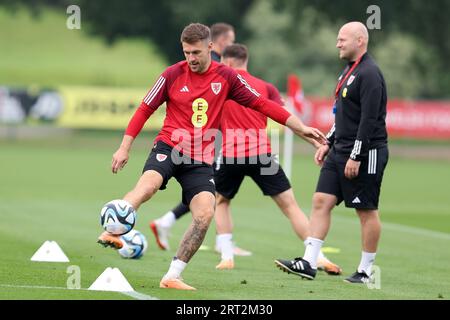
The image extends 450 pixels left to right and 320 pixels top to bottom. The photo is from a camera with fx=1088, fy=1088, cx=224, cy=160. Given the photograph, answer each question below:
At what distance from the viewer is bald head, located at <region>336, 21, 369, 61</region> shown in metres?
10.8

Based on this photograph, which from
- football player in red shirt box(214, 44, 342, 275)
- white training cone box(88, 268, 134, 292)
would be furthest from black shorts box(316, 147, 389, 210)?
white training cone box(88, 268, 134, 292)

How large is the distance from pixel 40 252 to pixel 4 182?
13099mm

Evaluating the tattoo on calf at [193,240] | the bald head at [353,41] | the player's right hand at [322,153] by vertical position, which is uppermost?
the bald head at [353,41]

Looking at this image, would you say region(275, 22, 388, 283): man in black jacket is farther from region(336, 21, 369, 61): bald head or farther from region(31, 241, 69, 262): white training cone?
region(31, 241, 69, 262): white training cone

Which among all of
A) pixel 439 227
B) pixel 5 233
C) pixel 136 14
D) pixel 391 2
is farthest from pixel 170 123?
pixel 136 14

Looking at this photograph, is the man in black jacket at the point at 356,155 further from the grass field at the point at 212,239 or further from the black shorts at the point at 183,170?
the black shorts at the point at 183,170

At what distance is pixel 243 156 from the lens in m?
12.5

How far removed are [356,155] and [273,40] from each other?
164ft

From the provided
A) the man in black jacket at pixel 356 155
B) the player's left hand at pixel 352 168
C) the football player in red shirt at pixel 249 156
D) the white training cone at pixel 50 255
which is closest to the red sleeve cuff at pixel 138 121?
the man in black jacket at pixel 356 155

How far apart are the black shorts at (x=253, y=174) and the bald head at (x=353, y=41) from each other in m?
2.04

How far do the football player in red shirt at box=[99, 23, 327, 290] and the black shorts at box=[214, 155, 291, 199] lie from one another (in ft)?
7.31

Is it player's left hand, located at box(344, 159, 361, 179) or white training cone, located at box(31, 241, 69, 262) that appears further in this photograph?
white training cone, located at box(31, 241, 69, 262)

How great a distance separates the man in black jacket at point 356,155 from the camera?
34.5 ft
